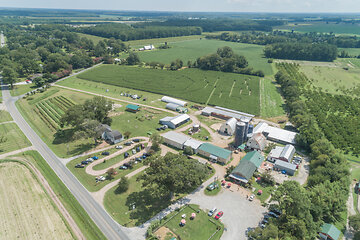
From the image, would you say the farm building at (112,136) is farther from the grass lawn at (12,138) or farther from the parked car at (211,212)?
the parked car at (211,212)

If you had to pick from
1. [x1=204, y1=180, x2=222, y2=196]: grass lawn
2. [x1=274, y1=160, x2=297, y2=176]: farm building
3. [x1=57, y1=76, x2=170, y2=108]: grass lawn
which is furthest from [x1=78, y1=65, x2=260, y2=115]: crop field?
[x1=204, y1=180, x2=222, y2=196]: grass lawn

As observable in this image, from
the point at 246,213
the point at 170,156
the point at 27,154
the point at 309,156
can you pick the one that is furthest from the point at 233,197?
the point at 27,154

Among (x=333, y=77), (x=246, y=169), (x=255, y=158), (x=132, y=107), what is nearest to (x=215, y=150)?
(x=255, y=158)

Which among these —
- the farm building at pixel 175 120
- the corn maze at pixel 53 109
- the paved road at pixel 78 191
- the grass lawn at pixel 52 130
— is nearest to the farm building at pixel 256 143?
the farm building at pixel 175 120

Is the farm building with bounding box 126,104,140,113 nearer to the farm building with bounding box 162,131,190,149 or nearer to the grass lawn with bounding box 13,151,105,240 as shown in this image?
the farm building with bounding box 162,131,190,149

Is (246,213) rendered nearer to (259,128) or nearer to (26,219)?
(259,128)

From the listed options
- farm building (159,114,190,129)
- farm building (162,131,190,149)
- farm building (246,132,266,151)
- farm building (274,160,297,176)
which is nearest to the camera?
farm building (274,160,297,176)
